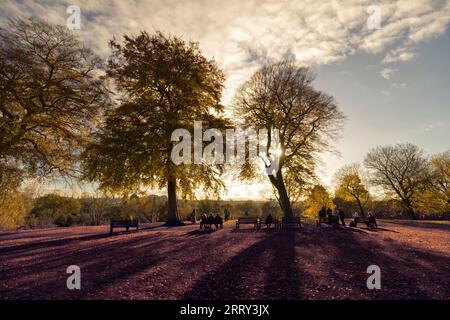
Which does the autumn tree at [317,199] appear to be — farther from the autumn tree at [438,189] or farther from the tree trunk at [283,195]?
the autumn tree at [438,189]

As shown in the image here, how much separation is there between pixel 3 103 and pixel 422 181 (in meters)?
57.8

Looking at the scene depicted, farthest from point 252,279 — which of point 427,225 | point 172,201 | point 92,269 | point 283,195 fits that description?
point 427,225

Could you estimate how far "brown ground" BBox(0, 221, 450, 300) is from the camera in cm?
541

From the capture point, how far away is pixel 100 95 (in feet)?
55.0

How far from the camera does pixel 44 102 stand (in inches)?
619

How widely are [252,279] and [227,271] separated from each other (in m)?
1.01

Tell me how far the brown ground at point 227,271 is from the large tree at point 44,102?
6656mm

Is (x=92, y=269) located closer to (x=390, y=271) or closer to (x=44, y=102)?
(x=390, y=271)

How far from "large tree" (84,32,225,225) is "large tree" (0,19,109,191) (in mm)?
1724

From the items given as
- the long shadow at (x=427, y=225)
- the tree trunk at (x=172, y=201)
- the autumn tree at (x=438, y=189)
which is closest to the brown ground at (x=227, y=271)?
the tree trunk at (x=172, y=201)

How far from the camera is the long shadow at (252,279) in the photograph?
5379 mm

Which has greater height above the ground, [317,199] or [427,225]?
[317,199]

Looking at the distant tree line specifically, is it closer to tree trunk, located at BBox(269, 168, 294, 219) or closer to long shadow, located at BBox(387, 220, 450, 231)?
tree trunk, located at BBox(269, 168, 294, 219)

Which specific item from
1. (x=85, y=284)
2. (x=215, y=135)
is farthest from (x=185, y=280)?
(x=215, y=135)
